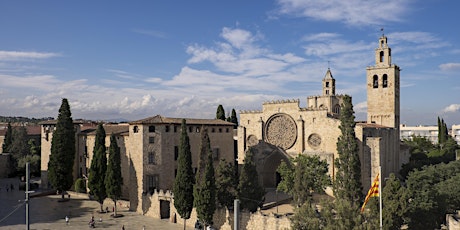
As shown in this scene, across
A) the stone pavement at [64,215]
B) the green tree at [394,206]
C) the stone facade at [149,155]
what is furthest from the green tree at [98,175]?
the green tree at [394,206]

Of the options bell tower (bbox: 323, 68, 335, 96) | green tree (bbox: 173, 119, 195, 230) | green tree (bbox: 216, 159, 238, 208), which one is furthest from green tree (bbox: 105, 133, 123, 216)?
bell tower (bbox: 323, 68, 335, 96)

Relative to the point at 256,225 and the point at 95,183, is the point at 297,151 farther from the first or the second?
the point at 95,183

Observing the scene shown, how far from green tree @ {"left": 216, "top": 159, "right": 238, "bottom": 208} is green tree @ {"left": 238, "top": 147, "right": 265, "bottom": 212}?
27.7 inches

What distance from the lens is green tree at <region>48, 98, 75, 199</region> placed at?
1578 inches

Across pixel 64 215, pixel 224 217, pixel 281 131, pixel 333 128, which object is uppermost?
pixel 333 128

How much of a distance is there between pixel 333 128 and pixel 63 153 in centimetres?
3014

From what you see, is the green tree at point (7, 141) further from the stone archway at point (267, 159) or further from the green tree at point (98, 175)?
the stone archway at point (267, 159)

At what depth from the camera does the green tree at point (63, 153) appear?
132 feet

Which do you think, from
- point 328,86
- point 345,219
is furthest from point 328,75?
point 345,219

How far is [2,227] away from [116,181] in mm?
9396

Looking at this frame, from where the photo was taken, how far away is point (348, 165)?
3272 cm

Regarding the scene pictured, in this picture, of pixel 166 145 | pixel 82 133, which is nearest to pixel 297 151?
pixel 166 145

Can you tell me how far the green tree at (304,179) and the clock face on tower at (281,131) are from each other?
8.59 meters

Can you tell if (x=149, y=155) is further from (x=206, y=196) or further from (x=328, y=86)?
(x=328, y=86)
